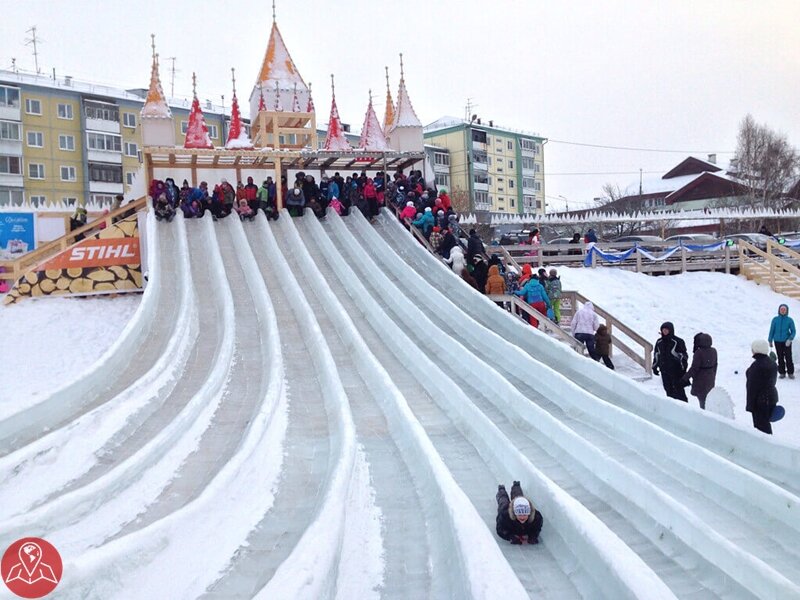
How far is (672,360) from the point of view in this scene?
8914 millimetres

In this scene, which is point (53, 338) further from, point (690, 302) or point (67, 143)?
point (67, 143)

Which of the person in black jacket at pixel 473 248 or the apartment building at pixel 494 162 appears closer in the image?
the person in black jacket at pixel 473 248

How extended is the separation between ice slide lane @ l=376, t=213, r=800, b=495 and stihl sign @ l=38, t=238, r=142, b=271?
6.57m

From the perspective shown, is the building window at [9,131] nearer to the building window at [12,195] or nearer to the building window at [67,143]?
the building window at [67,143]

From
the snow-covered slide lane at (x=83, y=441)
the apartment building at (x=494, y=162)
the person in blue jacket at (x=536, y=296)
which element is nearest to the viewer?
the snow-covered slide lane at (x=83, y=441)

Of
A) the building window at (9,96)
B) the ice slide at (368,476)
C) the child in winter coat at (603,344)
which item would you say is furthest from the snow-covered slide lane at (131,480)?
the building window at (9,96)

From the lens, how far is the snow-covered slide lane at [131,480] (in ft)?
16.9

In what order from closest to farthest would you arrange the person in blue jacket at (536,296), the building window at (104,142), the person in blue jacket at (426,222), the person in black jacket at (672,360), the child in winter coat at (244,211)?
→ the person in black jacket at (672,360) < the person in blue jacket at (536,296) < the person in blue jacket at (426,222) < the child in winter coat at (244,211) < the building window at (104,142)

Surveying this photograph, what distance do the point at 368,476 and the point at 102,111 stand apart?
147 ft

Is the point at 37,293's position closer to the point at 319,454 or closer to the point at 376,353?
the point at 376,353

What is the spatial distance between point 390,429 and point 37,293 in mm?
10077

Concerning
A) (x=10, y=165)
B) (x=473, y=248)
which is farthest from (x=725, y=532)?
(x=10, y=165)

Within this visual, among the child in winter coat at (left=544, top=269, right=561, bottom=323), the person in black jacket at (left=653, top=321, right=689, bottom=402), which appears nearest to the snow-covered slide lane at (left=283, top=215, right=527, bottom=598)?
the person in black jacket at (left=653, top=321, right=689, bottom=402)
